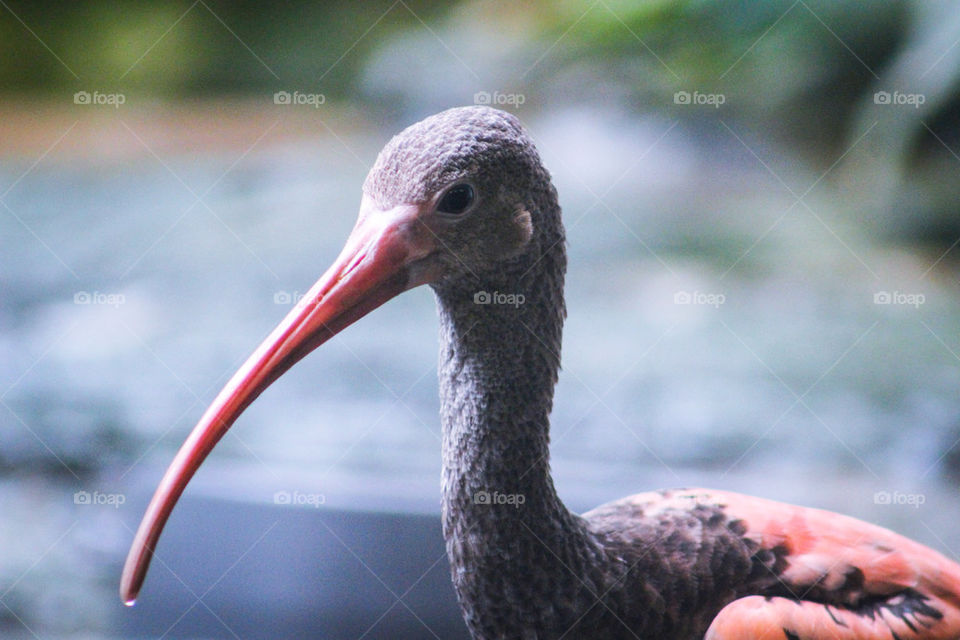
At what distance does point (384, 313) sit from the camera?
1.65 meters

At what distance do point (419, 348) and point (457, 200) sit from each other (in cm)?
84

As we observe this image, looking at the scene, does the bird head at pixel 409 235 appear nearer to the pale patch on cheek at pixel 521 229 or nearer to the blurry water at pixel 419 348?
the pale patch on cheek at pixel 521 229

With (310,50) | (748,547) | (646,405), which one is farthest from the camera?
(646,405)

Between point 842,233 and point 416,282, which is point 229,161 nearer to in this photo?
point 416,282

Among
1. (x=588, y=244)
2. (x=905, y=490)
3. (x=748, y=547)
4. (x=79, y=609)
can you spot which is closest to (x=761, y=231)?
(x=588, y=244)

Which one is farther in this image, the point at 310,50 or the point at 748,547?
the point at 310,50

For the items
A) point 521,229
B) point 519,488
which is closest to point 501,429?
point 519,488

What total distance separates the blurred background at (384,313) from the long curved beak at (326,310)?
0.71 m

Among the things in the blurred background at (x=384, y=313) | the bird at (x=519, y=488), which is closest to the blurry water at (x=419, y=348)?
the blurred background at (x=384, y=313)

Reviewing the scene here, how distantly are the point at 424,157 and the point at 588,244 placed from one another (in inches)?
33.4

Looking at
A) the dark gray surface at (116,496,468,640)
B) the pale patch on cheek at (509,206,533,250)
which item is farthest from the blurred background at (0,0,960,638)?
the pale patch on cheek at (509,206,533,250)

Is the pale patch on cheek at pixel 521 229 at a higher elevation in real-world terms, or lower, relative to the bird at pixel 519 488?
higher

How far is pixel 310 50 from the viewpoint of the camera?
4.92 feet

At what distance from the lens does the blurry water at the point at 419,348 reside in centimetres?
153
